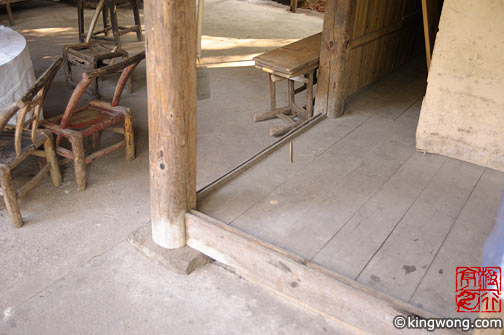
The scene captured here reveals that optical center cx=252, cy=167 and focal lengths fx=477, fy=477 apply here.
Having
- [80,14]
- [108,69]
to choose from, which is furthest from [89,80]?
[80,14]

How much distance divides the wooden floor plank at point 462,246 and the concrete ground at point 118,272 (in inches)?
21.3

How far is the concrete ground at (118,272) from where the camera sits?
2580mm

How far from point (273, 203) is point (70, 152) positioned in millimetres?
1665

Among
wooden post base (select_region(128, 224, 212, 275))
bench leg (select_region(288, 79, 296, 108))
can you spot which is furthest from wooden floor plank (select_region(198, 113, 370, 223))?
bench leg (select_region(288, 79, 296, 108))

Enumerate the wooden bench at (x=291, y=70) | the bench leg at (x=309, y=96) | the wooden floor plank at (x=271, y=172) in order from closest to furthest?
the wooden floor plank at (x=271, y=172) → the wooden bench at (x=291, y=70) → the bench leg at (x=309, y=96)

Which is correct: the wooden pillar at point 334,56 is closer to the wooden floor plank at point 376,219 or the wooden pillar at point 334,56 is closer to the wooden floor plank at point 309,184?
the wooden floor plank at point 309,184

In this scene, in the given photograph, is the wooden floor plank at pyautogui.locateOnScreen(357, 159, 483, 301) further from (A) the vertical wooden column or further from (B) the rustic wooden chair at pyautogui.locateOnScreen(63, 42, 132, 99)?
(B) the rustic wooden chair at pyautogui.locateOnScreen(63, 42, 132, 99)

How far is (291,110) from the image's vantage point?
4762 millimetres

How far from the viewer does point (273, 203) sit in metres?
2.99

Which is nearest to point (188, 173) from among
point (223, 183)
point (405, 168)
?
point (223, 183)

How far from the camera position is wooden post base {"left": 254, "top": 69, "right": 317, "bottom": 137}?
14.1 ft

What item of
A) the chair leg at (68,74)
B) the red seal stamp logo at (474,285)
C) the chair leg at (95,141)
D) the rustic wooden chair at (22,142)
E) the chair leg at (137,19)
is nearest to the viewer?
the red seal stamp logo at (474,285)

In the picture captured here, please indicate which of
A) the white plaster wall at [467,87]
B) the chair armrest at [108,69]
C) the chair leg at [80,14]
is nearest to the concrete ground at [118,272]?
the chair armrest at [108,69]

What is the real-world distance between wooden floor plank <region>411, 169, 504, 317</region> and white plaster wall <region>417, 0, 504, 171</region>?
0.25 m
